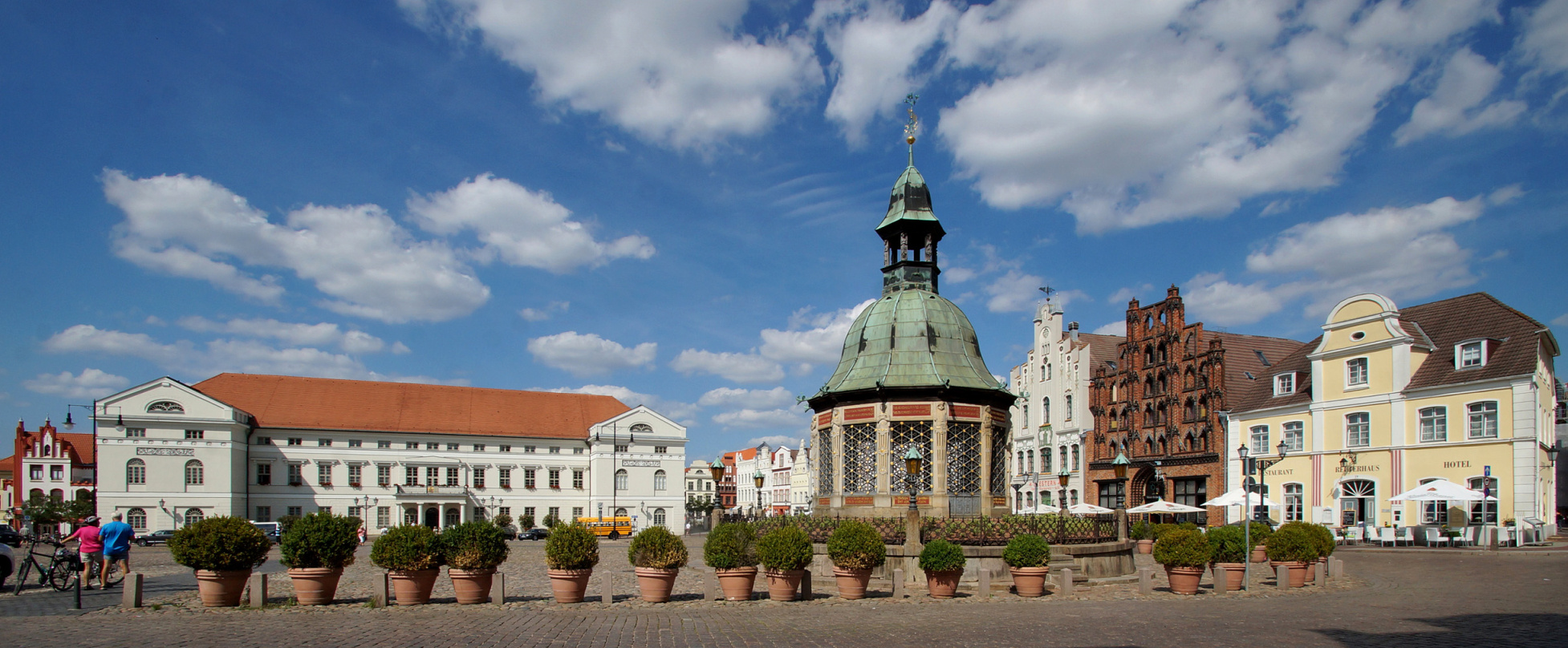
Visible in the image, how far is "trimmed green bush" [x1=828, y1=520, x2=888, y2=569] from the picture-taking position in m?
15.0

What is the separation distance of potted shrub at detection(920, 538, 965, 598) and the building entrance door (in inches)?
1120

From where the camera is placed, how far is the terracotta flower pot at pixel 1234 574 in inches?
671

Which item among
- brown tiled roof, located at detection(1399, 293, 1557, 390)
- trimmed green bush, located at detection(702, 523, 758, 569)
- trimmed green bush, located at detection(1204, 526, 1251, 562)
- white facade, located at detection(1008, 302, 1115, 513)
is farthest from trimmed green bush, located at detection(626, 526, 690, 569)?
white facade, located at detection(1008, 302, 1115, 513)

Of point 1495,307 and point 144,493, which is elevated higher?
point 1495,307

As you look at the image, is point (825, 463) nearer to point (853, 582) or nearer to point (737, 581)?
point (853, 582)

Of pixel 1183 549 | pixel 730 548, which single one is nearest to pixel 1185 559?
pixel 1183 549

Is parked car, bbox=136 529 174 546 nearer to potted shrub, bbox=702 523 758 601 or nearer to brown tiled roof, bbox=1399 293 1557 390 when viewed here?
potted shrub, bbox=702 523 758 601

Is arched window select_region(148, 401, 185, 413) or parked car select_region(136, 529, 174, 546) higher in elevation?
arched window select_region(148, 401, 185, 413)

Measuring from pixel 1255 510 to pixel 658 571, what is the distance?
32769mm

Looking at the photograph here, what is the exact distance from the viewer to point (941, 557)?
1520 centimetres

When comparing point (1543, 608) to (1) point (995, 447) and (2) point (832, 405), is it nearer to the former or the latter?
(1) point (995, 447)

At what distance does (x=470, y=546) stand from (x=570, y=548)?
144 cm

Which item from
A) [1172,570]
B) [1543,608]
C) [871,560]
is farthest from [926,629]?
[1543,608]

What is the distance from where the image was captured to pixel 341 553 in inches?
547
